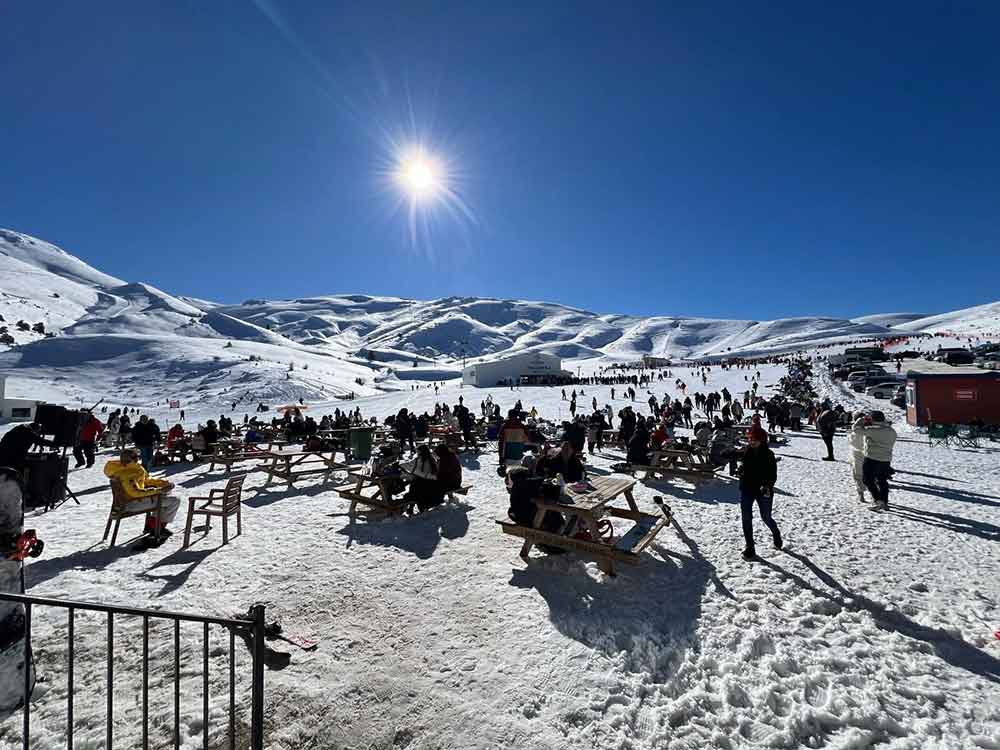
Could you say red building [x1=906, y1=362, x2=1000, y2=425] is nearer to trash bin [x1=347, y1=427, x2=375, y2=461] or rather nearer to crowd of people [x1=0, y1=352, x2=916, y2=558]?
crowd of people [x1=0, y1=352, x2=916, y2=558]

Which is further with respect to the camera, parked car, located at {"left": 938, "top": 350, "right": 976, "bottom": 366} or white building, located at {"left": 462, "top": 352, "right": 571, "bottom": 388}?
white building, located at {"left": 462, "top": 352, "right": 571, "bottom": 388}

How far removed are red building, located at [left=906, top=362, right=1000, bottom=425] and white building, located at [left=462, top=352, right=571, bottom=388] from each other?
144 feet

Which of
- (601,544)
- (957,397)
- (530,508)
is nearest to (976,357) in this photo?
(957,397)

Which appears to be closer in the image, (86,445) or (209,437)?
(86,445)

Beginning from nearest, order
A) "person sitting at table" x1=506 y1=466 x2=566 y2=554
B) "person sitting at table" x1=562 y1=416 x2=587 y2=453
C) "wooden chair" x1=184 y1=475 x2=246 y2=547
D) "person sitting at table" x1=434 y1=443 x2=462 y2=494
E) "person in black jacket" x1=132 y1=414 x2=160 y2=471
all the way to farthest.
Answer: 1. "person sitting at table" x1=506 y1=466 x2=566 y2=554
2. "wooden chair" x1=184 y1=475 x2=246 y2=547
3. "person sitting at table" x1=434 y1=443 x2=462 y2=494
4. "person sitting at table" x1=562 y1=416 x2=587 y2=453
5. "person in black jacket" x1=132 y1=414 x2=160 y2=471

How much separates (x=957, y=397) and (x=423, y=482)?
89.3ft

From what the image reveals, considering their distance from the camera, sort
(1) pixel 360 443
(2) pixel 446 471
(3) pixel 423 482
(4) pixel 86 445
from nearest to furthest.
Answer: (3) pixel 423 482 → (2) pixel 446 471 → (4) pixel 86 445 → (1) pixel 360 443

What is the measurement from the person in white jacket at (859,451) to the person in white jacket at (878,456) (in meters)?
0.12

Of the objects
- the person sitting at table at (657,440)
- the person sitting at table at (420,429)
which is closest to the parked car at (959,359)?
the person sitting at table at (657,440)

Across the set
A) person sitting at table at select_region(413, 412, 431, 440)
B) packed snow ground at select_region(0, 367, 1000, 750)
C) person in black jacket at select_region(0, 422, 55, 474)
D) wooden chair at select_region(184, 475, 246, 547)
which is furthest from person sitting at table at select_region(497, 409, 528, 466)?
person in black jacket at select_region(0, 422, 55, 474)

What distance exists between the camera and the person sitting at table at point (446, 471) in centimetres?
836

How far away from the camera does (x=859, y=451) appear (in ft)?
28.8

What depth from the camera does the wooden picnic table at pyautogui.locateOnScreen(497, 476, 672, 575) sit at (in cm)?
539

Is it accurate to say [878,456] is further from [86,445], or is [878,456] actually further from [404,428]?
[86,445]
